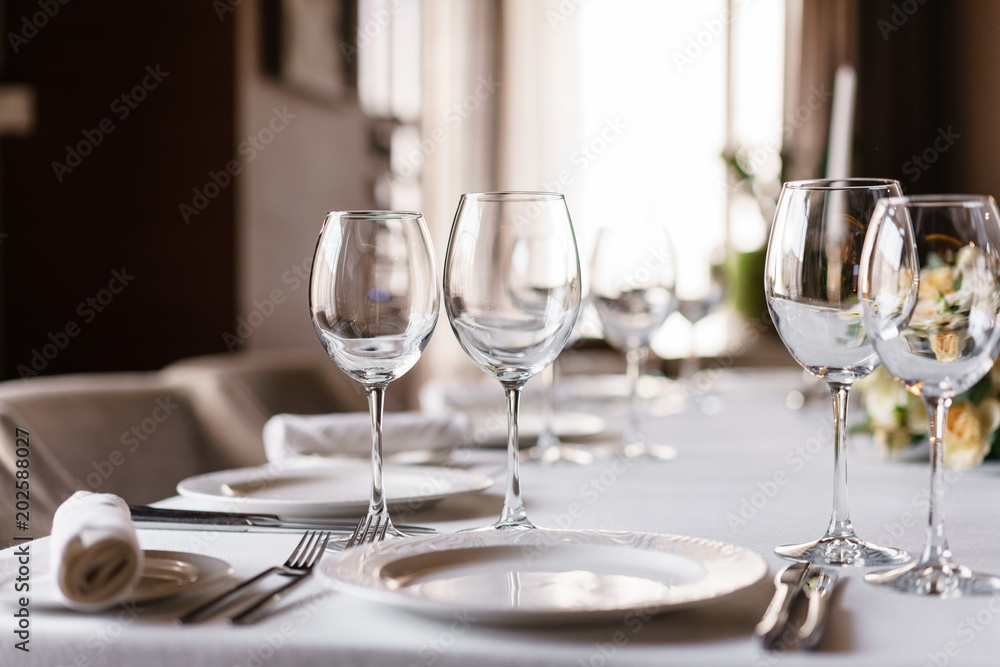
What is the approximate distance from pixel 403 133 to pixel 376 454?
12.1 ft

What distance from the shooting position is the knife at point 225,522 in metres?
0.73

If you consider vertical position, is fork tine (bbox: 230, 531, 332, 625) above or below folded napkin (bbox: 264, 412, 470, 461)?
above

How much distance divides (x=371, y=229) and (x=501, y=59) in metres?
4.15

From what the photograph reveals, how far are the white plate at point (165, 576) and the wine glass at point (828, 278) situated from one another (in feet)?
1.21

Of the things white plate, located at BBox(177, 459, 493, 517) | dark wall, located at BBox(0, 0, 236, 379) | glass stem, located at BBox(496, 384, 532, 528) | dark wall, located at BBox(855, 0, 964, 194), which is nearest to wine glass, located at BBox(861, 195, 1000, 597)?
glass stem, located at BBox(496, 384, 532, 528)

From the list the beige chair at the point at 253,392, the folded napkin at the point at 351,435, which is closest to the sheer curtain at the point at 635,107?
the beige chair at the point at 253,392

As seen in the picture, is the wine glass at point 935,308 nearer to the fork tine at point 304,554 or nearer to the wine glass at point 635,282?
the fork tine at point 304,554

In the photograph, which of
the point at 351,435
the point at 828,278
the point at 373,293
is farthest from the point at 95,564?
the point at 351,435

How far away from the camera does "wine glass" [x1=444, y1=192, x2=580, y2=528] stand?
71cm

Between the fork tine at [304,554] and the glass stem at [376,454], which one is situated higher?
the glass stem at [376,454]

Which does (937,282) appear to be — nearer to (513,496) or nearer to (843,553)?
(843,553)

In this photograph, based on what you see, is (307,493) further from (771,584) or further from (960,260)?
(960,260)

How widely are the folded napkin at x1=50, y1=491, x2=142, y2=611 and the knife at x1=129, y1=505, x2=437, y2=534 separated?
8.3 inches

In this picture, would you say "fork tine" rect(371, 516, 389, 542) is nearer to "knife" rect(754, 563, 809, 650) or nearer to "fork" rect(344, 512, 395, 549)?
"fork" rect(344, 512, 395, 549)
